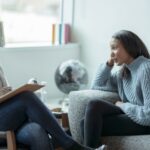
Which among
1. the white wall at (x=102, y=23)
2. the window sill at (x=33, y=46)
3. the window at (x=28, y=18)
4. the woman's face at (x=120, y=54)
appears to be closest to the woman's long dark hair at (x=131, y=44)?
the woman's face at (x=120, y=54)

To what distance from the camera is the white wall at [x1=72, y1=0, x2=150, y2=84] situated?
128 inches

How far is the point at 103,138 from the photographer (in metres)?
2.37

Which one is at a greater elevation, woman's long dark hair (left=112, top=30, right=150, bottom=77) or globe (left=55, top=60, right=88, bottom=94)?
woman's long dark hair (left=112, top=30, right=150, bottom=77)

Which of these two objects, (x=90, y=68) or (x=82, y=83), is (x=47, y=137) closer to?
(x=82, y=83)

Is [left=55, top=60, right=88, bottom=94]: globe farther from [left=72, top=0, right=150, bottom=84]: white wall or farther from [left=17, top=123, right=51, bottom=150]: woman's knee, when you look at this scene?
[left=17, top=123, right=51, bottom=150]: woman's knee

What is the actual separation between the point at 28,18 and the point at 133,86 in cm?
158

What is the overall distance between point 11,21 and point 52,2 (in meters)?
0.50

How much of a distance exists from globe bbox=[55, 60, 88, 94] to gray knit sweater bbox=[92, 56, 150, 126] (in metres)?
0.54

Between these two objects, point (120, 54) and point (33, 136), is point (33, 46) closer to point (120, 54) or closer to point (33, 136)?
point (120, 54)

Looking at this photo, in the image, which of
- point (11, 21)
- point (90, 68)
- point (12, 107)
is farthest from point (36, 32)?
point (12, 107)

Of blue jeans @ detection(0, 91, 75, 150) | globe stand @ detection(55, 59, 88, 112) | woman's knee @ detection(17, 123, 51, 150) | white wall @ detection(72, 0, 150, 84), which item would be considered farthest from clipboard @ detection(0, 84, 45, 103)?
white wall @ detection(72, 0, 150, 84)

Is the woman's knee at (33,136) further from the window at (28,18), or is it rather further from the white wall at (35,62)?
the window at (28,18)

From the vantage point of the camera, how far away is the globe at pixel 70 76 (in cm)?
328

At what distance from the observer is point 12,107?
2.22 meters
